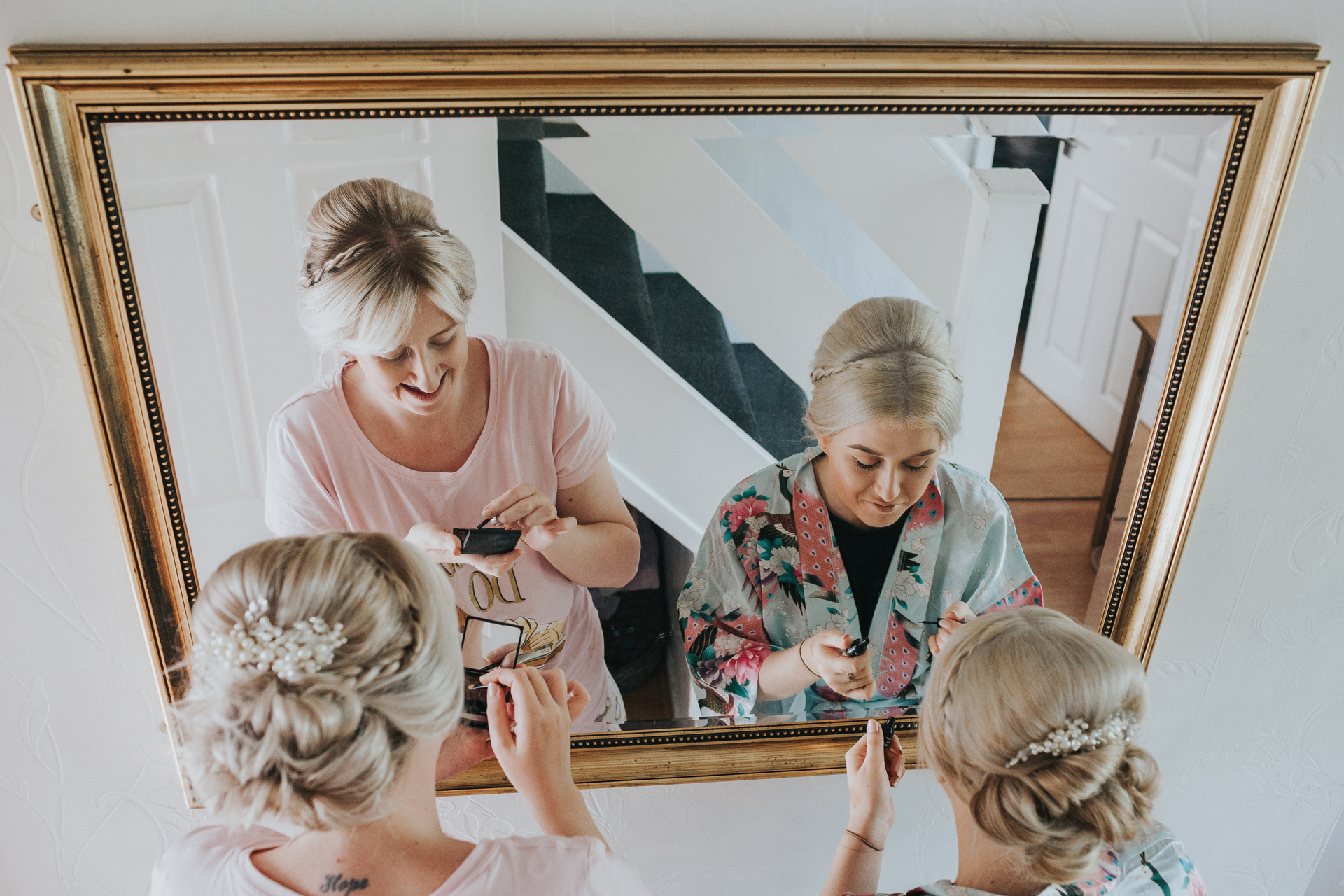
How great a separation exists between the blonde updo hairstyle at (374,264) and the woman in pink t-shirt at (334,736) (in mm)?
286

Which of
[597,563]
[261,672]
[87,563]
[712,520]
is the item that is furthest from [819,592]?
[87,563]

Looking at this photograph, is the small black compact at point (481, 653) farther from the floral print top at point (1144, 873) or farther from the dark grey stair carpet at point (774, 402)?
the floral print top at point (1144, 873)

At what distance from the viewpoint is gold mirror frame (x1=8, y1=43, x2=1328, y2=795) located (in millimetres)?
1099

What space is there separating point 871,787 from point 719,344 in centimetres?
67

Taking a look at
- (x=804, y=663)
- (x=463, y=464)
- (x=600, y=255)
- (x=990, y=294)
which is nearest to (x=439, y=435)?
(x=463, y=464)

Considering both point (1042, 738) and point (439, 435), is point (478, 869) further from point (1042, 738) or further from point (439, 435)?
point (1042, 738)

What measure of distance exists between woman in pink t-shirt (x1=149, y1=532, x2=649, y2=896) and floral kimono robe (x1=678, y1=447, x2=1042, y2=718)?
0.40 m

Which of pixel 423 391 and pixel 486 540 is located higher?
pixel 423 391

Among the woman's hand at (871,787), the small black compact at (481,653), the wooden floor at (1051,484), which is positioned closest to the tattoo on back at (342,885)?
the small black compact at (481,653)

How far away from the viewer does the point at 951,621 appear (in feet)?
4.86

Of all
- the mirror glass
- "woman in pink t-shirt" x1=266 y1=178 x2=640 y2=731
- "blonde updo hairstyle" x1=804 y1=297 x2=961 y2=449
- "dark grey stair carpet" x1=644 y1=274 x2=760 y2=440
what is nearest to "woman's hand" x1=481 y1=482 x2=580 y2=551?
"woman in pink t-shirt" x1=266 y1=178 x2=640 y2=731

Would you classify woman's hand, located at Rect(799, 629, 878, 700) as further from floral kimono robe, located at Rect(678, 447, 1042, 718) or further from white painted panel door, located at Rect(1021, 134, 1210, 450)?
white painted panel door, located at Rect(1021, 134, 1210, 450)

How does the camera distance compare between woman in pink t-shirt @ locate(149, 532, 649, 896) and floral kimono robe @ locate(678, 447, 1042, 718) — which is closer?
woman in pink t-shirt @ locate(149, 532, 649, 896)

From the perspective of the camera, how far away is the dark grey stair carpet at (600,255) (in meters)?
1.19
